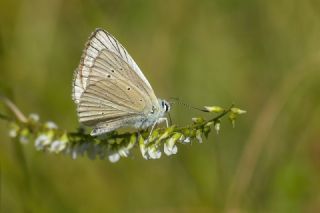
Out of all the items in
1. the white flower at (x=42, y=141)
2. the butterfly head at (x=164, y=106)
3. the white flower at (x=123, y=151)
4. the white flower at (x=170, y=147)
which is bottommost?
the white flower at (x=170, y=147)

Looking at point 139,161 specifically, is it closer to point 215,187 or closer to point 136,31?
point 215,187

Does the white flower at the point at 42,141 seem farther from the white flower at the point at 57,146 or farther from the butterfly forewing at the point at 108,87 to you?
the butterfly forewing at the point at 108,87

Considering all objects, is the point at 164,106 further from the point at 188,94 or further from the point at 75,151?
the point at 188,94

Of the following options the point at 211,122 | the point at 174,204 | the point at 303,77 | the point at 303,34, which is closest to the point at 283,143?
the point at 303,77

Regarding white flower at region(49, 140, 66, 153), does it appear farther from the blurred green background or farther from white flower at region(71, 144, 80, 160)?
the blurred green background

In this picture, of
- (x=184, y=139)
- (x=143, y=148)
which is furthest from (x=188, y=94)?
(x=184, y=139)

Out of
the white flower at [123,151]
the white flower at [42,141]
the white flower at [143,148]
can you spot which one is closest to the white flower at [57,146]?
the white flower at [42,141]

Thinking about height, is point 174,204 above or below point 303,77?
below
